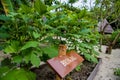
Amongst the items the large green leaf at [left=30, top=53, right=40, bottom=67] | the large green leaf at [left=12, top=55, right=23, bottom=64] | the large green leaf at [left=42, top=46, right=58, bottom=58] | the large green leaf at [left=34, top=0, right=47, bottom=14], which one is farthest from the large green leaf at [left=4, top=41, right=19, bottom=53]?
the large green leaf at [left=34, top=0, right=47, bottom=14]

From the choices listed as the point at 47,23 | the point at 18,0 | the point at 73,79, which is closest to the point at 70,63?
the point at 47,23

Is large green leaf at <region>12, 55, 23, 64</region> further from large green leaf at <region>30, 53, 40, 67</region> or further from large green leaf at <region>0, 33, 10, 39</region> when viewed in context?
large green leaf at <region>0, 33, 10, 39</region>

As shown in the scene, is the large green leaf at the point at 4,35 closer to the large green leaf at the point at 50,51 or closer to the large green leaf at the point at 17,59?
the large green leaf at the point at 17,59

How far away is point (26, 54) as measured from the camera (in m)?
1.95

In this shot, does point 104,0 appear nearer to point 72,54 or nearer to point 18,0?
point 18,0

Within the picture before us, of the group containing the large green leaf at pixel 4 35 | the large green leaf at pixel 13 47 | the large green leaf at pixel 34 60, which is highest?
the large green leaf at pixel 4 35

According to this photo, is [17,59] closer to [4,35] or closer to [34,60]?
[34,60]

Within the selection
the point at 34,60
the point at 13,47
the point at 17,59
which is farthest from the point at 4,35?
the point at 34,60

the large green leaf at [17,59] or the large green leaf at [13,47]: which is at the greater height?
the large green leaf at [13,47]

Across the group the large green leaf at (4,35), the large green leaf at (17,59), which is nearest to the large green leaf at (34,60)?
the large green leaf at (17,59)

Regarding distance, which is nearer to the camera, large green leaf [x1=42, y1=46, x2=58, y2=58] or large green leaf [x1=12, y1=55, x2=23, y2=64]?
large green leaf [x1=12, y1=55, x2=23, y2=64]

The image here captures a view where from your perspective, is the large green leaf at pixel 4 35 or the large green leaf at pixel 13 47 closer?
the large green leaf at pixel 13 47

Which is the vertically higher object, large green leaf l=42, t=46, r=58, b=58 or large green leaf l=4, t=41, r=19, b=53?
large green leaf l=4, t=41, r=19, b=53

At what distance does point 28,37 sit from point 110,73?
2983 millimetres
